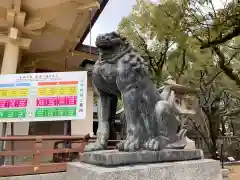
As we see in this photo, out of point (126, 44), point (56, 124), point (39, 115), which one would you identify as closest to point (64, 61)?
point (56, 124)

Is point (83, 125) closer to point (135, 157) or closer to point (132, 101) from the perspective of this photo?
point (132, 101)

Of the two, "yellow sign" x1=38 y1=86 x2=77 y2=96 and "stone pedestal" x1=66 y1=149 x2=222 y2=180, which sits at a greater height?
"yellow sign" x1=38 y1=86 x2=77 y2=96

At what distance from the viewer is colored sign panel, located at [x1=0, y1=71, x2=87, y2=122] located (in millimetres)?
5555

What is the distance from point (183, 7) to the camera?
10.8m

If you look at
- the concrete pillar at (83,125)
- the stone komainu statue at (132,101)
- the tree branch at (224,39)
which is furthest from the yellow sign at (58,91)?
the tree branch at (224,39)

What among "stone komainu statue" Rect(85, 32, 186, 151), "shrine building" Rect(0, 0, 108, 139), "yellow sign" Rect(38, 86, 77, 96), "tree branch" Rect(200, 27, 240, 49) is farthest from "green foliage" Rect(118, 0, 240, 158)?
"stone komainu statue" Rect(85, 32, 186, 151)

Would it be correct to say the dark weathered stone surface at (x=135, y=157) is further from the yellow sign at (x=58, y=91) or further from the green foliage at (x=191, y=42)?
the green foliage at (x=191, y=42)

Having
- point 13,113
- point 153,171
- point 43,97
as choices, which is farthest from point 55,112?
point 153,171

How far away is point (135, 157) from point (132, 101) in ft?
2.03

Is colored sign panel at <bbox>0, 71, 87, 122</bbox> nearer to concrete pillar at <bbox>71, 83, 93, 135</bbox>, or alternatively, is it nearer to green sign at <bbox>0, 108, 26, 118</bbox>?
green sign at <bbox>0, 108, 26, 118</bbox>

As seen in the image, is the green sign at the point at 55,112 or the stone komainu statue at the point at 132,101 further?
the green sign at the point at 55,112

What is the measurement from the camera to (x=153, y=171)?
250cm

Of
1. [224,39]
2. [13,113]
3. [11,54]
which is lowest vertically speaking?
[13,113]

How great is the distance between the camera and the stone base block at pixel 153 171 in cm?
232
